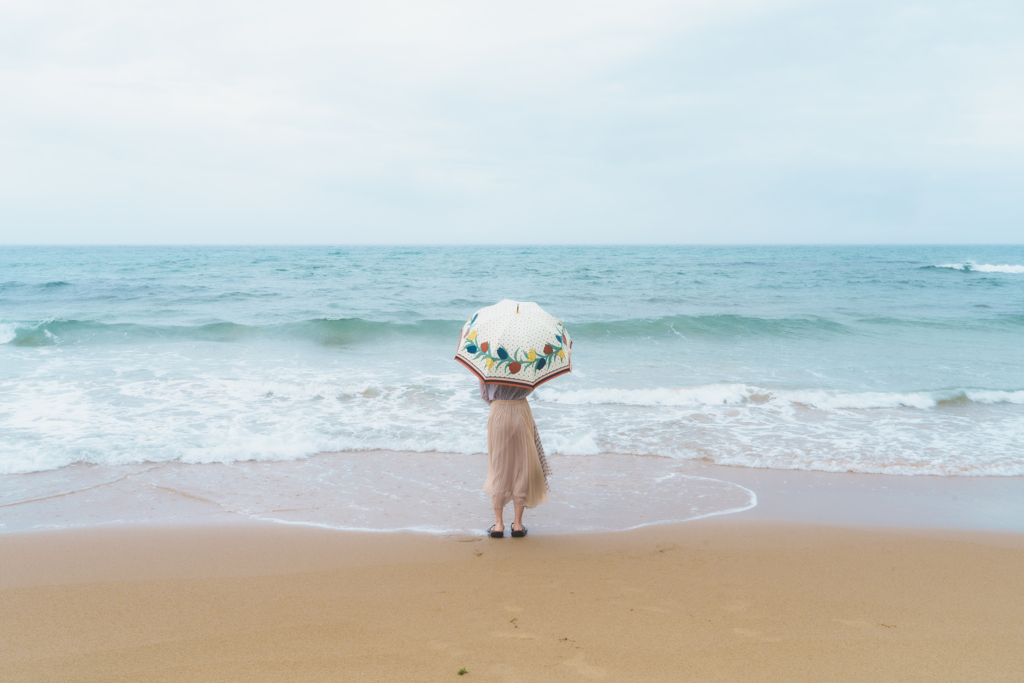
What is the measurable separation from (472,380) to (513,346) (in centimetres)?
619

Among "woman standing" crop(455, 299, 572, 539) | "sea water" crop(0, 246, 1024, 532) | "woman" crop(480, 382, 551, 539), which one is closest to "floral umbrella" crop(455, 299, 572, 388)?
"woman standing" crop(455, 299, 572, 539)

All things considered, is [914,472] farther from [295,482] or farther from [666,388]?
[295,482]

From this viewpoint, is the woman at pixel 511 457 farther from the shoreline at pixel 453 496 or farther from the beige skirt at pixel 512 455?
the shoreline at pixel 453 496

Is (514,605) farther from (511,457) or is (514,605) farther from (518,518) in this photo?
(511,457)

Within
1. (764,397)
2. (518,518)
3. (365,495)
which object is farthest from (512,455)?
(764,397)

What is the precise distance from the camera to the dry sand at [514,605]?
110 inches

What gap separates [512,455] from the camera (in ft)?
14.3

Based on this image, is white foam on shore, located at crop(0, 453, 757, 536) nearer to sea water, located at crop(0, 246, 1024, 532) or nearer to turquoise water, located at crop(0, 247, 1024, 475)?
sea water, located at crop(0, 246, 1024, 532)

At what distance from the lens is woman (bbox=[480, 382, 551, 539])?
14.1 ft

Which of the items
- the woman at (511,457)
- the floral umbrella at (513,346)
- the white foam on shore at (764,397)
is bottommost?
the white foam on shore at (764,397)

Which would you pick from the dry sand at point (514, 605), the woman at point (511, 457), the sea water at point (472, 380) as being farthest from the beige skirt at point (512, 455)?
the sea water at point (472, 380)

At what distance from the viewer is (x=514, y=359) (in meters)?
3.92

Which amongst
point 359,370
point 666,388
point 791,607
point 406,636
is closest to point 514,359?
point 406,636

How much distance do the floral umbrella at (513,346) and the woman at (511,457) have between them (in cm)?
32
